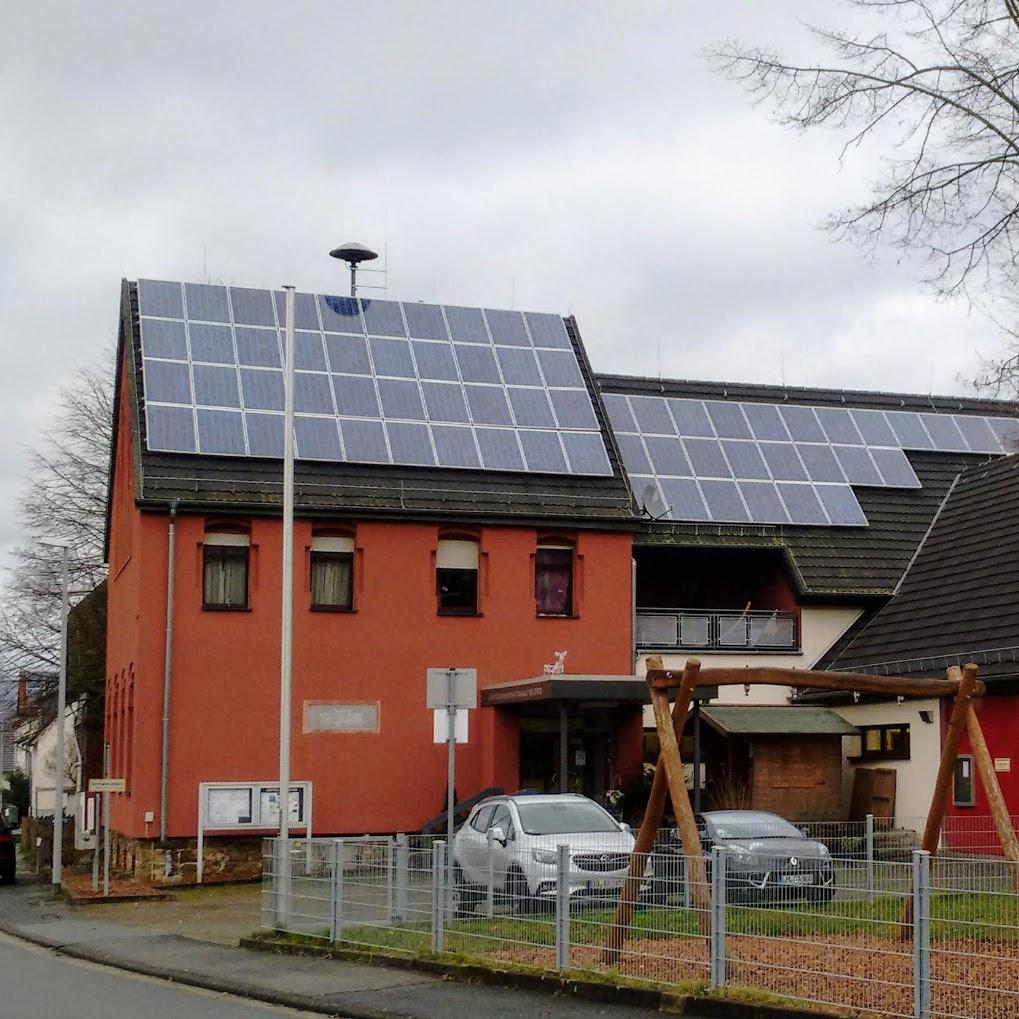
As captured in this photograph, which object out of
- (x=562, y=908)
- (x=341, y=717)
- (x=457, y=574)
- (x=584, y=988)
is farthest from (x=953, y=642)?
(x=584, y=988)

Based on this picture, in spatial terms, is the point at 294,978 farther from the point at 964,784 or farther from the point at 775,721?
the point at 775,721

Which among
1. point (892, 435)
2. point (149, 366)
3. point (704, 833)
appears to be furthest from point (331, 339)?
point (704, 833)

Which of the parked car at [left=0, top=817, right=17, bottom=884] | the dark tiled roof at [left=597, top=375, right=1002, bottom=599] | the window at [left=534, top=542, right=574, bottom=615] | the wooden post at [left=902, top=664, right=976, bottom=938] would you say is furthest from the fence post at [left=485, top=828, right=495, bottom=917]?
the parked car at [left=0, top=817, right=17, bottom=884]

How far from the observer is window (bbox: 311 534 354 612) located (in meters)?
31.0

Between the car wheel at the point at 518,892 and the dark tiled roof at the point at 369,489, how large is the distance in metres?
15.6

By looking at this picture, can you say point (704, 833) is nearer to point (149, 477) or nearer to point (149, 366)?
point (149, 477)

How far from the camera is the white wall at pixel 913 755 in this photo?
2906cm

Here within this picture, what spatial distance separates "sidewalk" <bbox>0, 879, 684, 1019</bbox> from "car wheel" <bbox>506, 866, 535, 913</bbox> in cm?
79

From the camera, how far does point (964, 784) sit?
27.7 m

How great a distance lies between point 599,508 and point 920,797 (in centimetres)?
801

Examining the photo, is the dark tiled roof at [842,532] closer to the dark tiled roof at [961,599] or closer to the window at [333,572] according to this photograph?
the dark tiled roof at [961,599]

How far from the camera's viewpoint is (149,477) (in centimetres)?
2983

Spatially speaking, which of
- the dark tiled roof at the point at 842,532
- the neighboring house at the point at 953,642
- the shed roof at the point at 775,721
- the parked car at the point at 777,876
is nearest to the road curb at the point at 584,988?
the parked car at the point at 777,876

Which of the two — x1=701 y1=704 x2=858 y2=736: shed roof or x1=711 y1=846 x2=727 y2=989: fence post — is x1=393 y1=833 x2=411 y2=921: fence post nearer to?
x1=711 y1=846 x2=727 y2=989: fence post
